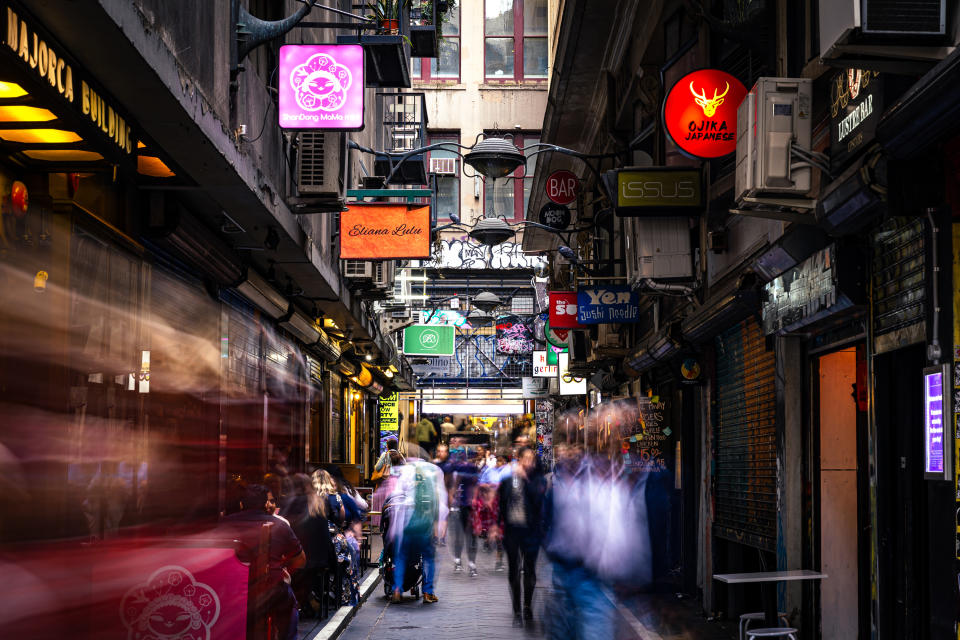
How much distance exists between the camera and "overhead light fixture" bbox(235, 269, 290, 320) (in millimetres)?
14664

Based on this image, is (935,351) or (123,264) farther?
(123,264)

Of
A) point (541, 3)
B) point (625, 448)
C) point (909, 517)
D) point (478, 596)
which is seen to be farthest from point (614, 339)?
point (541, 3)

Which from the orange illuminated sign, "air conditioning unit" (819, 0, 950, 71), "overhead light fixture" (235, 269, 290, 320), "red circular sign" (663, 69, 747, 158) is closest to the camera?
"air conditioning unit" (819, 0, 950, 71)

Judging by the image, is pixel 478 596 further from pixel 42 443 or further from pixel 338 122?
pixel 42 443

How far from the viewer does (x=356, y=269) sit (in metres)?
19.7

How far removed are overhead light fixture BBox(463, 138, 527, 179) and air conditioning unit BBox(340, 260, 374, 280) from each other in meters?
5.26

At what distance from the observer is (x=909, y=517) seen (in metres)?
7.29

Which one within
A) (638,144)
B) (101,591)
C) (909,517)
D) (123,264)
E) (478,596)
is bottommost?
(478,596)

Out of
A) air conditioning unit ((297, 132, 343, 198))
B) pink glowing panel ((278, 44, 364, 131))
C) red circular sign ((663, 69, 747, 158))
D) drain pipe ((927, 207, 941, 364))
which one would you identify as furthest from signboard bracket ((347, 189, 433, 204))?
drain pipe ((927, 207, 941, 364))

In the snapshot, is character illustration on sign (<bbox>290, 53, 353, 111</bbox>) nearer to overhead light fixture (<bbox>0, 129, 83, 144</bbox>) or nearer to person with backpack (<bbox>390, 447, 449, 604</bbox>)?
overhead light fixture (<bbox>0, 129, 83, 144</bbox>)

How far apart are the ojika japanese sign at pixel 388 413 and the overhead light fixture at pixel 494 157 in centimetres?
2949

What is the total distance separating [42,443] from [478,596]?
30.4 ft

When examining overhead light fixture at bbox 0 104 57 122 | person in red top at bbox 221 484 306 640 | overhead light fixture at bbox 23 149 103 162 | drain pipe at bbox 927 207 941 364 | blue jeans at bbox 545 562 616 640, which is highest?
overhead light fixture at bbox 0 104 57 122

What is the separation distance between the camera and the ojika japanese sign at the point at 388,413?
143 ft
